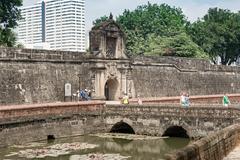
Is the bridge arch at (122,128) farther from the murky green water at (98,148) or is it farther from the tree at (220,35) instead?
the tree at (220,35)

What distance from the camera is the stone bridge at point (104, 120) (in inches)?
699

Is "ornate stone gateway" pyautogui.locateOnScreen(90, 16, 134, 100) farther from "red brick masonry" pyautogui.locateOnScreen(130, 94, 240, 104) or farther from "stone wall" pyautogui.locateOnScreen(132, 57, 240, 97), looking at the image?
"stone wall" pyautogui.locateOnScreen(132, 57, 240, 97)

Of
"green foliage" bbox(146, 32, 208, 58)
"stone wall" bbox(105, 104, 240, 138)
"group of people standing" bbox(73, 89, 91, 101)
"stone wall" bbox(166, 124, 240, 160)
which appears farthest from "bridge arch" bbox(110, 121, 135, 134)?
"green foliage" bbox(146, 32, 208, 58)

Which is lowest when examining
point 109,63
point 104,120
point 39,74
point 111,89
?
point 104,120

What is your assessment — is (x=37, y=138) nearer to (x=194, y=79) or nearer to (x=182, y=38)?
(x=194, y=79)

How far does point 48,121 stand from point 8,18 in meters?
13.2

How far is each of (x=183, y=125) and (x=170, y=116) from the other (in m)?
0.73

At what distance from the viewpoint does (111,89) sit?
86.8 ft

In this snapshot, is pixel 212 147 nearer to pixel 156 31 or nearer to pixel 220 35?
pixel 156 31

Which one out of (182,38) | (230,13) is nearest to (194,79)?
(182,38)

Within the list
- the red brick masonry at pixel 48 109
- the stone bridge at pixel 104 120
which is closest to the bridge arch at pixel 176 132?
the stone bridge at pixel 104 120

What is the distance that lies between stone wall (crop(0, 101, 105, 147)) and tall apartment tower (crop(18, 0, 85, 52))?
107811 millimetres

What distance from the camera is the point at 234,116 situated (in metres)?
17.6

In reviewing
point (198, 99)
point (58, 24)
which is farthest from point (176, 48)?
point (58, 24)
